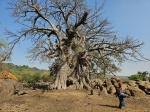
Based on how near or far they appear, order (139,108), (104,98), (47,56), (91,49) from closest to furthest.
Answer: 1. (139,108)
2. (104,98)
3. (47,56)
4. (91,49)

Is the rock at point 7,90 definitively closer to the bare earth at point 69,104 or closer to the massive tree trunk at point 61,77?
the bare earth at point 69,104

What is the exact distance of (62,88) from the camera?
56.7 ft

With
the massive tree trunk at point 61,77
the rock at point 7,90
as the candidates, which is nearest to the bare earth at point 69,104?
the rock at point 7,90

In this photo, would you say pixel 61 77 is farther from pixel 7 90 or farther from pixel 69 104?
pixel 69 104

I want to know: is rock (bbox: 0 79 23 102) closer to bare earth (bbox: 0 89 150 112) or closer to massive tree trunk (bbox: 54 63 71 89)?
bare earth (bbox: 0 89 150 112)

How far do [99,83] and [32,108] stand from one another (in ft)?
27.4

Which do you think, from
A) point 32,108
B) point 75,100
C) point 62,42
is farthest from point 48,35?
point 32,108

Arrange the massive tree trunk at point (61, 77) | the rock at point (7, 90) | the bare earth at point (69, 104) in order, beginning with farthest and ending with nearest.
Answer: the massive tree trunk at point (61, 77)
the rock at point (7, 90)
the bare earth at point (69, 104)

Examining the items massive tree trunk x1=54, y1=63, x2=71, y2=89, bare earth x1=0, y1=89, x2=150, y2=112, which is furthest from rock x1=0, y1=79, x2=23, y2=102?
massive tree trunk x1=54, y1=63, x2=71, y2=89

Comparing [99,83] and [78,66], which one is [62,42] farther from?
[99,83]

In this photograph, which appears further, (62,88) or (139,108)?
(62,88)

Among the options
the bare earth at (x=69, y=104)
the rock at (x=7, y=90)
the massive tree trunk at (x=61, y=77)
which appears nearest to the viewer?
the bare earth at (x=69, y=104)

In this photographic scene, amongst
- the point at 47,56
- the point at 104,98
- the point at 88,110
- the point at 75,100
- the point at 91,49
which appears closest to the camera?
the point at 88,110

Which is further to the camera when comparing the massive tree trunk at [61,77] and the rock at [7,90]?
the massive tree trunk at [61,77]
